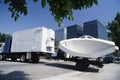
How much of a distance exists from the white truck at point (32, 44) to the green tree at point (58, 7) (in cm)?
1494

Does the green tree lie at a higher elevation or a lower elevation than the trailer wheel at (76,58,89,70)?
higher

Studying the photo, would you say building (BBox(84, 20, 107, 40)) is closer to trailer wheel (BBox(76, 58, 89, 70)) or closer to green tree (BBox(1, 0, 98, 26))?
trailer wheel (BBox(76, 58, 89, 70))

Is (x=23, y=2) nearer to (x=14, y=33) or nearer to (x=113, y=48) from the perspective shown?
(x=113, y=48)

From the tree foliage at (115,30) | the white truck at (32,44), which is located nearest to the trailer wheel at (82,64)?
the white truck at (32,44)

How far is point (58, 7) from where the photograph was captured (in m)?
4.18

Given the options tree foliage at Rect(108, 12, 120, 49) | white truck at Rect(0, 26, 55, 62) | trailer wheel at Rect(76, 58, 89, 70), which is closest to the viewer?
trailer wheel at Rect(76, 58, 89, 70)

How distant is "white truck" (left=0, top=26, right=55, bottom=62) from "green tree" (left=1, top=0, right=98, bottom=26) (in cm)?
1494

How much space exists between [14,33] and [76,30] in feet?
225

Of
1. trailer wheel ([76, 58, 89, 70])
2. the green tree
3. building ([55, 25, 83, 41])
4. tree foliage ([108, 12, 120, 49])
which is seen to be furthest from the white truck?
building ([55, 25, 83, 41])

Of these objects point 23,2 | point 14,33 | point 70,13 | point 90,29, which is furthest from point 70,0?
point 90,29

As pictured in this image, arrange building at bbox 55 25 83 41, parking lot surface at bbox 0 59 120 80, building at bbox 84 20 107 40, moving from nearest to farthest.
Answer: parking lot surface at bbox 0 59 120 80, building at bbox 84 20 107 40, building at bbox 55 25 83 41

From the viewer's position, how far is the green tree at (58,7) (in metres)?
4.07

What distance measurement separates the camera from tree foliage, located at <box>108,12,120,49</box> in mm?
37219

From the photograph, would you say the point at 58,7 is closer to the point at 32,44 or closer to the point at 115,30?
the point at 32,44
